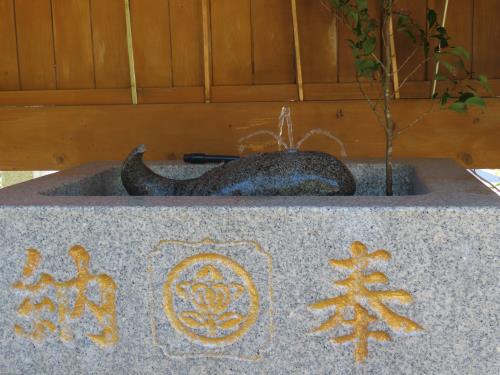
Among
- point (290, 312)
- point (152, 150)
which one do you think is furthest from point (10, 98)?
point (290, 312)

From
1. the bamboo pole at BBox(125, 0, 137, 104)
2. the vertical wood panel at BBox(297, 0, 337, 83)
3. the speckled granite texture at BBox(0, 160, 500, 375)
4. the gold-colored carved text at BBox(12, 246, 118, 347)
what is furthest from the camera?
the bamboo pole at BBox(125, 0, 137, 104)

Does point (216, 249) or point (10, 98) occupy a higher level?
point (10, 98)

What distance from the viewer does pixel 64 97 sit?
124 inches

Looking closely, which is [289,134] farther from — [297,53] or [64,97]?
[64,97]

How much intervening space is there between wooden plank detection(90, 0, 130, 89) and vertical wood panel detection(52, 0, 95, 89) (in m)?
0.04

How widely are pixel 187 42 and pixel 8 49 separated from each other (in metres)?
1.02

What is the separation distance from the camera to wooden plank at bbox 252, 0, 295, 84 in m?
2.96

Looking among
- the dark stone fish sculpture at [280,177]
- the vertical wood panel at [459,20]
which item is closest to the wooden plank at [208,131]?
the vertical wood panel at [459,20]

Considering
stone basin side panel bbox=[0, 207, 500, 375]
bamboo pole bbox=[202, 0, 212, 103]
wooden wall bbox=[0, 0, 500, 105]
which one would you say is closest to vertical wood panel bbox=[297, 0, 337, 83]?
wooden wall bbox=[0, 0, 500, 105]

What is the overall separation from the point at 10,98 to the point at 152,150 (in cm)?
86

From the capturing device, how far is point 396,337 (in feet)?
5.25

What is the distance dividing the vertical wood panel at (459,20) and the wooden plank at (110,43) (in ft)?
5.19

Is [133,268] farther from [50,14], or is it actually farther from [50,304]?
[50,14]

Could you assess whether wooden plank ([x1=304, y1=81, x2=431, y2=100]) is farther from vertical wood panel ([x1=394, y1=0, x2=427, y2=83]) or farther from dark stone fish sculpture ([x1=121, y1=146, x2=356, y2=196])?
dark stone fish sculpture ([x1=121, y1=146, x2=356, y2=196])
